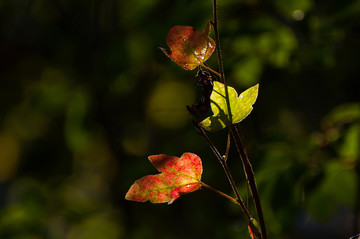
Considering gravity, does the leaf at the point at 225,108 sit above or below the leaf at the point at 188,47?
below

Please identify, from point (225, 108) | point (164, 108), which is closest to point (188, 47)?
point (225, 108)

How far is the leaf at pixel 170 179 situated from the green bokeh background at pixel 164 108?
355 millimetres

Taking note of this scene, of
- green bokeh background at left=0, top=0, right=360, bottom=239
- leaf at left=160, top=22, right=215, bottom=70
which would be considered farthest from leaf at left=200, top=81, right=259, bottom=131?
green bokeh background at left=0, top=0, right=360, bottom=239

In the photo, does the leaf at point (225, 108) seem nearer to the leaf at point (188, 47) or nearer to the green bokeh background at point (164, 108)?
the leaf at point (188, 47)

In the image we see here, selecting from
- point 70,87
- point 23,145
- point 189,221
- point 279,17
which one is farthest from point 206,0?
point 23,145

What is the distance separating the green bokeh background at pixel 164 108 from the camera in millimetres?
896

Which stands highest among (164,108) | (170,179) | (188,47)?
(188,47)

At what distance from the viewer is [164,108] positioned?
1807 millimetres

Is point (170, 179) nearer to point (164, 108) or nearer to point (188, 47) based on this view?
point (188, 47)

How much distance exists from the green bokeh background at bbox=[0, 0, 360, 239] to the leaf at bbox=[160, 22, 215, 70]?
42 cm

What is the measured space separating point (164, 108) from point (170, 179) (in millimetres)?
1423

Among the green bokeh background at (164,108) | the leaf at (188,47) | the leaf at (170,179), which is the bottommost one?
the green bokeh background at (164,108)

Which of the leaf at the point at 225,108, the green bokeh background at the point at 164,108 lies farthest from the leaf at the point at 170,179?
the green bokeh background at the point at 164,108

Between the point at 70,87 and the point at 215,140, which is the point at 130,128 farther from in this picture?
the point at 215,140
